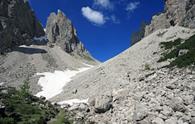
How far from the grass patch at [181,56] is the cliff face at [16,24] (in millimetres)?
54966

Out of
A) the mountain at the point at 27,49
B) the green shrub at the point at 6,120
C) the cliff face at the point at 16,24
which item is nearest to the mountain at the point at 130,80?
the mountain at the point at 27,49

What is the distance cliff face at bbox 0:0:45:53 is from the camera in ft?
324

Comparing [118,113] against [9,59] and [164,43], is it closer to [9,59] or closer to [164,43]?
[164,43]

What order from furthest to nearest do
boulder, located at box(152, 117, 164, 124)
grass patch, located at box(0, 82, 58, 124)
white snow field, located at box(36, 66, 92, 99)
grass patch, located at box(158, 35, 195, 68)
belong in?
white snow field, located at box(36, 66, 92, 99), grass patch, located at box(158, 35, 195, 68), grass patch, located at box(0, 82, 58, 124), boulder, located at box(152, 117, 164, 124)

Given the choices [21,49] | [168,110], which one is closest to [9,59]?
[21,49]

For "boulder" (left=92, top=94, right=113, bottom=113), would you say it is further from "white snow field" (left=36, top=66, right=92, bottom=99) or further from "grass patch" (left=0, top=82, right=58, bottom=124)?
"white snow field" (left=36, top=66, right=92, bottom=99)

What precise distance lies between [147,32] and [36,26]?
5016 centimetres

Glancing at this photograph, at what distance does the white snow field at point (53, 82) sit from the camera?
54.7 m

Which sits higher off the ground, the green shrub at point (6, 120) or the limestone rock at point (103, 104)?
the limestone rock at point (103, 104)

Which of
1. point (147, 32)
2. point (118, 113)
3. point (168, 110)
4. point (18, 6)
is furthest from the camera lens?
point (18, 6)

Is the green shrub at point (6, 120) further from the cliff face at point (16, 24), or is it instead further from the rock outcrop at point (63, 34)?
the rock outcrop at point (63, 34)

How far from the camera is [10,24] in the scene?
10388 centimetres

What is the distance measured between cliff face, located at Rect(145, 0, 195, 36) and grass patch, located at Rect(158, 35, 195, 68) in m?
11.5

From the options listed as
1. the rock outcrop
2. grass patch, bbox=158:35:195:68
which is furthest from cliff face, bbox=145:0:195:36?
the rock outcrop
